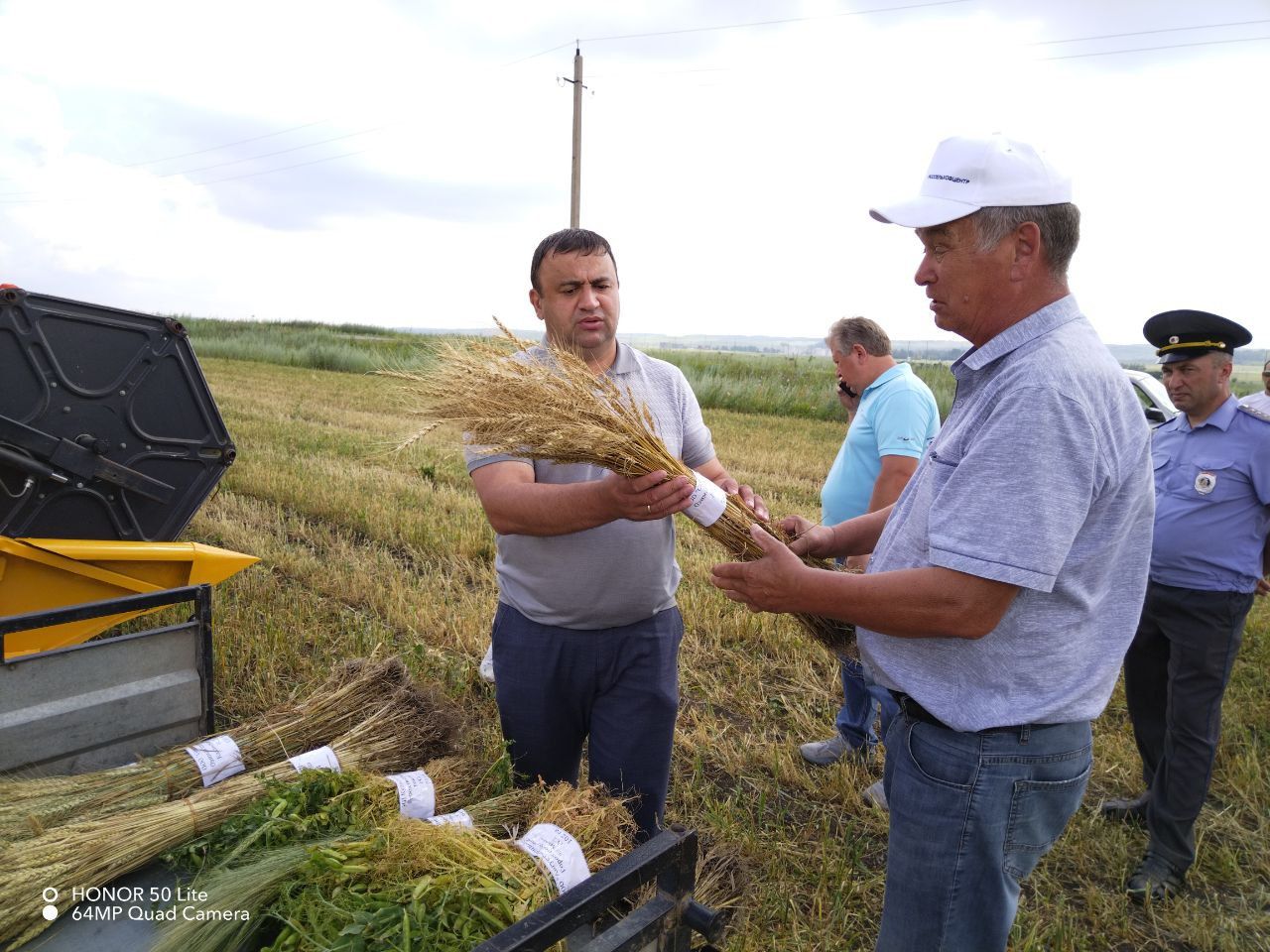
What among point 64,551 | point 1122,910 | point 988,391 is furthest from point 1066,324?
point 64,551

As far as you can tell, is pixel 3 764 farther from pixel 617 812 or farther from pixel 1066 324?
pixel 1066 324

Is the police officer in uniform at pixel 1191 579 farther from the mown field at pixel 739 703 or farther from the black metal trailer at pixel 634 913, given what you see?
the black metal trailer at pixel 634 913

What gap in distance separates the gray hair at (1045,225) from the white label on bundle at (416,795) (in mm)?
1649

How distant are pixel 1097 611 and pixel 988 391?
488 mm

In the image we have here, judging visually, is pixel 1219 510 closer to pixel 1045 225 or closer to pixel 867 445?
pixel 867 445

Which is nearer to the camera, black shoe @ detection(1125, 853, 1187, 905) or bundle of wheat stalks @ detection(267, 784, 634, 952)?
bundle of wheat stalks @ detection(267, 784, 634, 952)

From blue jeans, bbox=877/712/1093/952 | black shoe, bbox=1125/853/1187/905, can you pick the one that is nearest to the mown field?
black shoe, bbox=1125/853/1187/905

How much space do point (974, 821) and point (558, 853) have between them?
83 centimetres

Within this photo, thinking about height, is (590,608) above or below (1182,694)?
above

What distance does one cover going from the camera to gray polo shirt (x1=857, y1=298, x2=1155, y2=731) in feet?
4.67

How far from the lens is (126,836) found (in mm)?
1685

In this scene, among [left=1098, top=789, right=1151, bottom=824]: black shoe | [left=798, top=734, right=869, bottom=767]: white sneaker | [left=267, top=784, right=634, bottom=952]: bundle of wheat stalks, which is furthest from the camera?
[left=798, top=734, right=869, bottom=767]: white sneaker

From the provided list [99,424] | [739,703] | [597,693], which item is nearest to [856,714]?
[739,703]

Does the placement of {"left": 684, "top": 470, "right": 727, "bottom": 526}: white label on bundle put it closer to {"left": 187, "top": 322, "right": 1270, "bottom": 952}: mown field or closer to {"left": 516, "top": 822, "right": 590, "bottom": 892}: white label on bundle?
{"left": 187, "top": 322, "right": 1270, "bottom": 952}: mown field
